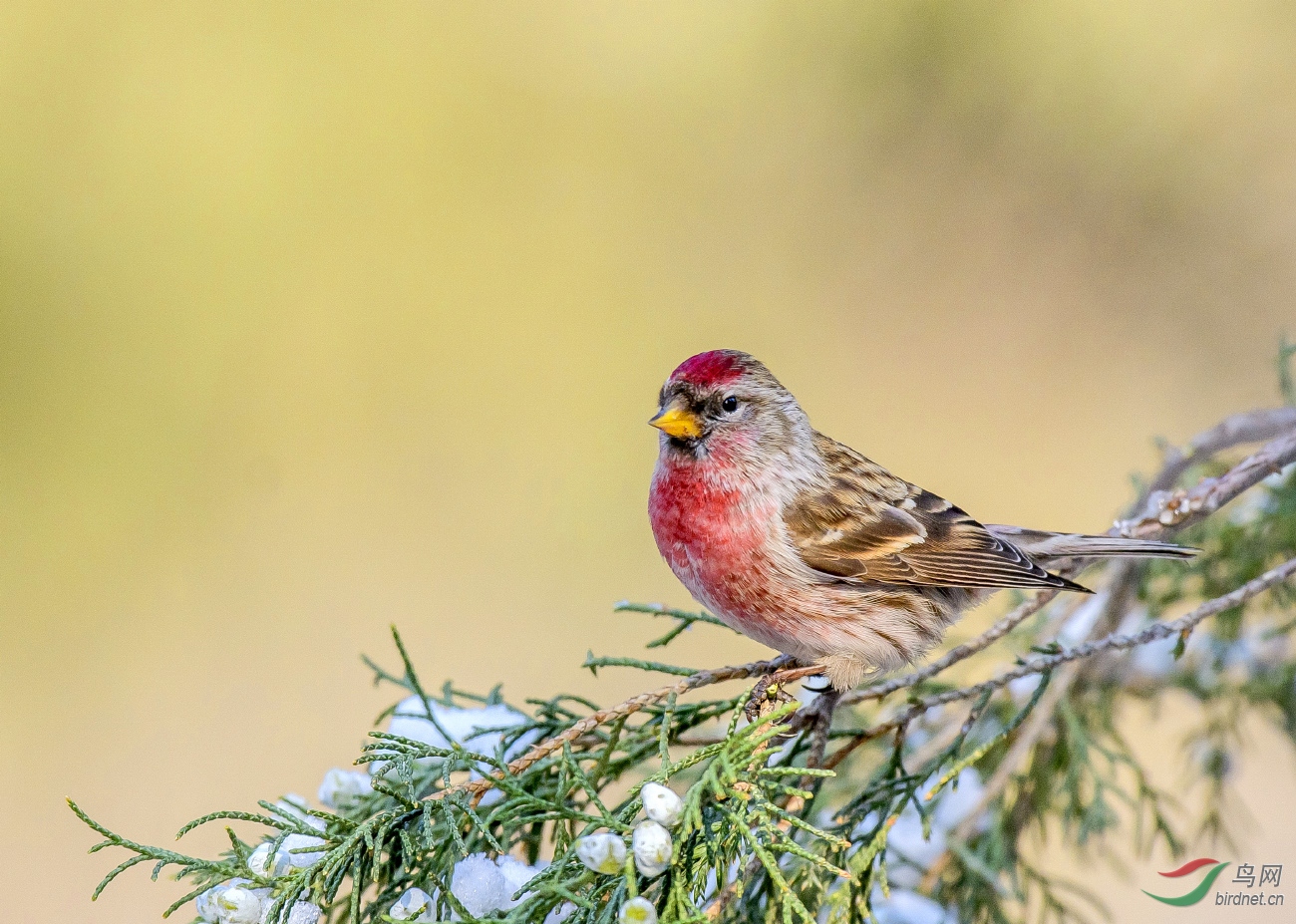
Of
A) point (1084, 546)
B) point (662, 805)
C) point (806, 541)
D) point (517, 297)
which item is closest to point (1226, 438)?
point (1084, 546)

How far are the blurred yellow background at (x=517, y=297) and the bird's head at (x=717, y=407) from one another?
9.93 ft

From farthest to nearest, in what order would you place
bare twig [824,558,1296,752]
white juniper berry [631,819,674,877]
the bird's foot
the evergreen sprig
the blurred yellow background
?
1. the blurred yellow background
2. the bird's foot
3. bare twig [824,558,1296,752]
4. the evergreen sprig
5. white juniper berry [631,819,674,877]

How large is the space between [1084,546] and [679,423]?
2.74 feet

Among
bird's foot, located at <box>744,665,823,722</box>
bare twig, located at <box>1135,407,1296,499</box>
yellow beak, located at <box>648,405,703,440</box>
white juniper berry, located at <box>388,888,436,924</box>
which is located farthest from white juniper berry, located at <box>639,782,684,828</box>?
bare twig, located at <box>1135,407,1296,499</box>

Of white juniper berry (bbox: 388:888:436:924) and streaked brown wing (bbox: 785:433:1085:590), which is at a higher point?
streaked brown wing (bbox: 785:433:1085:590)

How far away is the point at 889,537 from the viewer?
2188mm

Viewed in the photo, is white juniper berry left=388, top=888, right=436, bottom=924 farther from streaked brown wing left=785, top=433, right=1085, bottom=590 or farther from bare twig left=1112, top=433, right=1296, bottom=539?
bare twig left=1112, top=433, right=1296, bottom=539

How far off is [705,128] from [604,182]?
0.76 m

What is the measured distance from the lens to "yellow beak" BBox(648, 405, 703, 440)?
1.96 meters

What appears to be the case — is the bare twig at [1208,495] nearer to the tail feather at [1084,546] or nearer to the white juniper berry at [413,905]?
the tail feather at [1084,546]

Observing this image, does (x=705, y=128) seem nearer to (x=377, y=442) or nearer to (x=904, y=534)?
(x=377, y=442)

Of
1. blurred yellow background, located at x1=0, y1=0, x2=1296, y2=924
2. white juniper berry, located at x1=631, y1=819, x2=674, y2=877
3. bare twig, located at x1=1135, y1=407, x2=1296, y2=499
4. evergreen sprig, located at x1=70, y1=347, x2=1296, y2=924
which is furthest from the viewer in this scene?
blurred yellow background, located at x1=0, y1=0, x2=1296, y2=924

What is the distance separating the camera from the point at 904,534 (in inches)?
86.8

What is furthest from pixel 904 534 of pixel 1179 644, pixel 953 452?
pixel 953 452
